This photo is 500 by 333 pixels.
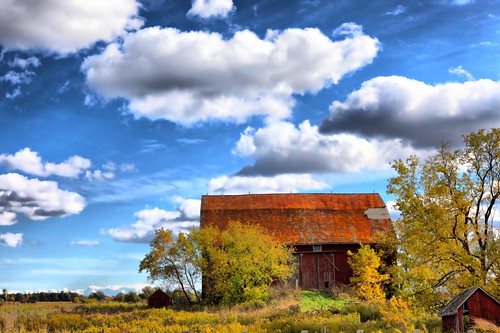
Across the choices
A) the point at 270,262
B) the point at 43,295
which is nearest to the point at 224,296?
the point at 270,262

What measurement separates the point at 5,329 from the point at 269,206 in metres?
35.0

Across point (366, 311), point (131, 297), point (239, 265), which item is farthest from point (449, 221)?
point (131, 297)

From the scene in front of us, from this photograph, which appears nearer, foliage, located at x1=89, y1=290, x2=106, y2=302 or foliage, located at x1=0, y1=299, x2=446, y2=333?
foliage, located at x1=0, y1=299, x2=446, y2=333

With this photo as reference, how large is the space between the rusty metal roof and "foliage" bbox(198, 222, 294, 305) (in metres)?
4.83

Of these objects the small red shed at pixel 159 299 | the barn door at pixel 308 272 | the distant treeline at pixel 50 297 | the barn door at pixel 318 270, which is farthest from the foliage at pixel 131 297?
the barn door at pixel 318 270

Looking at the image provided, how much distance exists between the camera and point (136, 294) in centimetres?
6762

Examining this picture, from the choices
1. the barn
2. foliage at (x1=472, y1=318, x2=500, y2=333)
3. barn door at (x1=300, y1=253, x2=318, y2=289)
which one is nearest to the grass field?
foliage at (x1=472, y1=318, x2=500, y2=333)

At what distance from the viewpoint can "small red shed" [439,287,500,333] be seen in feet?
70.6

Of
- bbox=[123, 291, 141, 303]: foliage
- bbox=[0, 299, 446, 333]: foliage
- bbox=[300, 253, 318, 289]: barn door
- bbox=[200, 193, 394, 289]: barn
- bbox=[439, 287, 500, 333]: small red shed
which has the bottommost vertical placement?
bbox=[123, 291, 141, 303]: foliage

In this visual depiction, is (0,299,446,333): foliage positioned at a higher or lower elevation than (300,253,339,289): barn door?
lower

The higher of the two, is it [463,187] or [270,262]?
[463,187]

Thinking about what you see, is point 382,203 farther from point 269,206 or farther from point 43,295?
point 43,295

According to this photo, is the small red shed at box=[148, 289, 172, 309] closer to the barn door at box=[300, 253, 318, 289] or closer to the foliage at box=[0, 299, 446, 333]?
the barn door at box=[300, 253, 318, 289]

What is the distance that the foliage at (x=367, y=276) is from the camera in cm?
4188
